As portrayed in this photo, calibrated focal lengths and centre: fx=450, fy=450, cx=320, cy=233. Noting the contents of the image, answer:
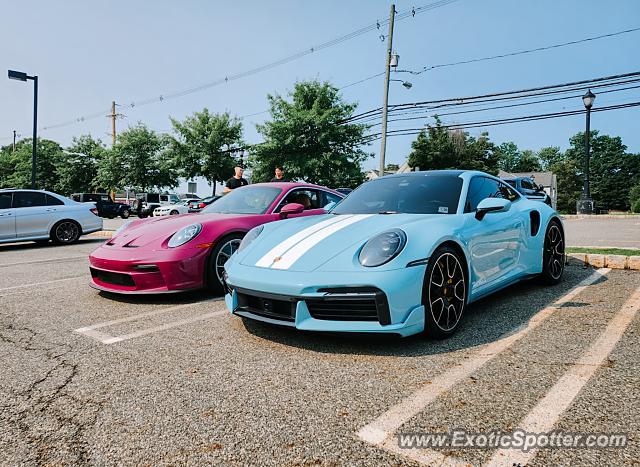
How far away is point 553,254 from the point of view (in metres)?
4.77

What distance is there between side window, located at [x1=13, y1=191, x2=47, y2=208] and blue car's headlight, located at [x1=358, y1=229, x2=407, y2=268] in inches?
380

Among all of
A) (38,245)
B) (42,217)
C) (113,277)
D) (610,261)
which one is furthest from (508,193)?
(38,245)

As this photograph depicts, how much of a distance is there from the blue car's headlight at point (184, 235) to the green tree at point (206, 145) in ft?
92.8

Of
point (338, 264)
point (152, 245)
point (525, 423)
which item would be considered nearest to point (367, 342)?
point (338, 264)

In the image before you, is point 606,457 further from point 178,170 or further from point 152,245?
point 178,170

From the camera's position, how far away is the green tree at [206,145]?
31875 mm

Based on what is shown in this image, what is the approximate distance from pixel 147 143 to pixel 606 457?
126 ft

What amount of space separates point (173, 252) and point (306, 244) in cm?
167

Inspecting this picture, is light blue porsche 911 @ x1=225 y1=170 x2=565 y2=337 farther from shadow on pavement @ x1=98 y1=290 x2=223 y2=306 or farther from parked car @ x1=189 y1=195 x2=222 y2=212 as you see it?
parked car @ x1=189 y1=195 x2=222 y2=212

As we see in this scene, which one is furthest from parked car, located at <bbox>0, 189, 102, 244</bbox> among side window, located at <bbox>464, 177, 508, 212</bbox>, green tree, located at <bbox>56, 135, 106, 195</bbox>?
green tree, located at <bbox>56, 135, 106, 195</bbox>

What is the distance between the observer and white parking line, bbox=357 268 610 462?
1.73 metres

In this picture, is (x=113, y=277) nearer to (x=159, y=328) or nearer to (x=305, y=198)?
(x=159, y=328)

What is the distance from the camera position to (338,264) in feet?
9.27

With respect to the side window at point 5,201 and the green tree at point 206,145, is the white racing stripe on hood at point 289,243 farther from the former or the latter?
the green tree at point 206,145
